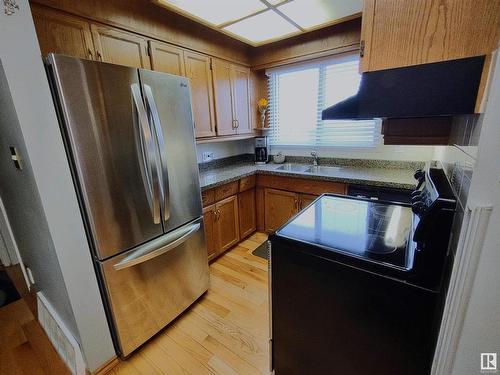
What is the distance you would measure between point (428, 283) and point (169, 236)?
1.42 metres

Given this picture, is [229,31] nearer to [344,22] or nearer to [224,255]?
[344,22]

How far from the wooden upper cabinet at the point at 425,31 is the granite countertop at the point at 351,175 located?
57.0 inches

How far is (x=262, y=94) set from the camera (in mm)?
3193

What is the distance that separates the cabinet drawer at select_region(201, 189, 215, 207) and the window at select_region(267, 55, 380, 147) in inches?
57.2

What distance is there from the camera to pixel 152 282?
1.54 metres

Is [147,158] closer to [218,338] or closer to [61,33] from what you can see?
[61,33]

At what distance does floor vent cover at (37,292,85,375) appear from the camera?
1.36 meters

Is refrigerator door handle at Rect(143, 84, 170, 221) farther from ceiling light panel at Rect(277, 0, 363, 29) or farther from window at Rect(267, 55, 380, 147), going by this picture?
window at Rect(267, 55, 380, 147)

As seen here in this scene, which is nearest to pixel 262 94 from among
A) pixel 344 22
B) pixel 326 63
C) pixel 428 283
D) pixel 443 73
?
pixel 326 63

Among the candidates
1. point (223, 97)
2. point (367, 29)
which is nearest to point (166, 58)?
point (223, 97)

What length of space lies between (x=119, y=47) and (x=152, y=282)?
1705 mm

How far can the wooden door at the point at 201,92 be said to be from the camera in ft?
7.33

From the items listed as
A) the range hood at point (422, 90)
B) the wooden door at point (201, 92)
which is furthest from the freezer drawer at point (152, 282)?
the range hood at point (422, 90)

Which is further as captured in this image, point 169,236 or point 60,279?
point 169,236
